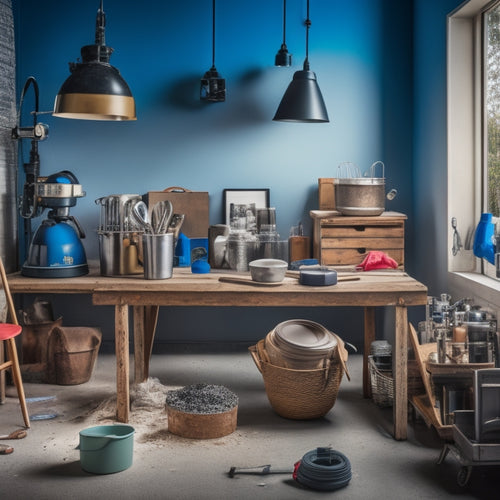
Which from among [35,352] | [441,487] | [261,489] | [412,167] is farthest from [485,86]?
[35,352]

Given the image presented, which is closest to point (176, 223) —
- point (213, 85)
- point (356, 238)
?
point (356, 238)

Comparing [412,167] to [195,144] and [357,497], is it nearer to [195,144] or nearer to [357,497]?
[195,144]

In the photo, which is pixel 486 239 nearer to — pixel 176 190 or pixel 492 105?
pixel 492 105

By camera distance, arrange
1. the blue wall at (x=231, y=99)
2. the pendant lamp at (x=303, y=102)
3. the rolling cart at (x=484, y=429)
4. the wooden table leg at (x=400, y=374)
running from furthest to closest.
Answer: the blue wall at (x=231, y=99), the pendant lamp at (x=303, y=102), the wooden table leg at (x=400, y=374), the rolling cart at (x=484, y=429)

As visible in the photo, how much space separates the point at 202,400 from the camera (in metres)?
4.08

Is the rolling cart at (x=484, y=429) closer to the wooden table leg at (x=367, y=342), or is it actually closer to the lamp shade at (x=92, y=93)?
the wooden table leg at (x=367, y=342)

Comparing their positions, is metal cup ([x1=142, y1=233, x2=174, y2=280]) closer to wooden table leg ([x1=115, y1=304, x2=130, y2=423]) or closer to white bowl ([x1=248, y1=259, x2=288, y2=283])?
wooden table leg ([x1=115, y1=304, x2=130, y2=423])

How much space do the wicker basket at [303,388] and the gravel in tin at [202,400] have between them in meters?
0.27

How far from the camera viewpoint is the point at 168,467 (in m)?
3.61

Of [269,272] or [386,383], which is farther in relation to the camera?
[386,383]

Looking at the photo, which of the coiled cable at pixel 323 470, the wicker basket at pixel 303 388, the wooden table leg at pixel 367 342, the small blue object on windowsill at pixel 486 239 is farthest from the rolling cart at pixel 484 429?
the small blue object on windowsill at pixel 486 239

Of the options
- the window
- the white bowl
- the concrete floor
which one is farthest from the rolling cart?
the window

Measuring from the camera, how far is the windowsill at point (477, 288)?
14.4 feet

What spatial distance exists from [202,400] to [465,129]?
257cm
